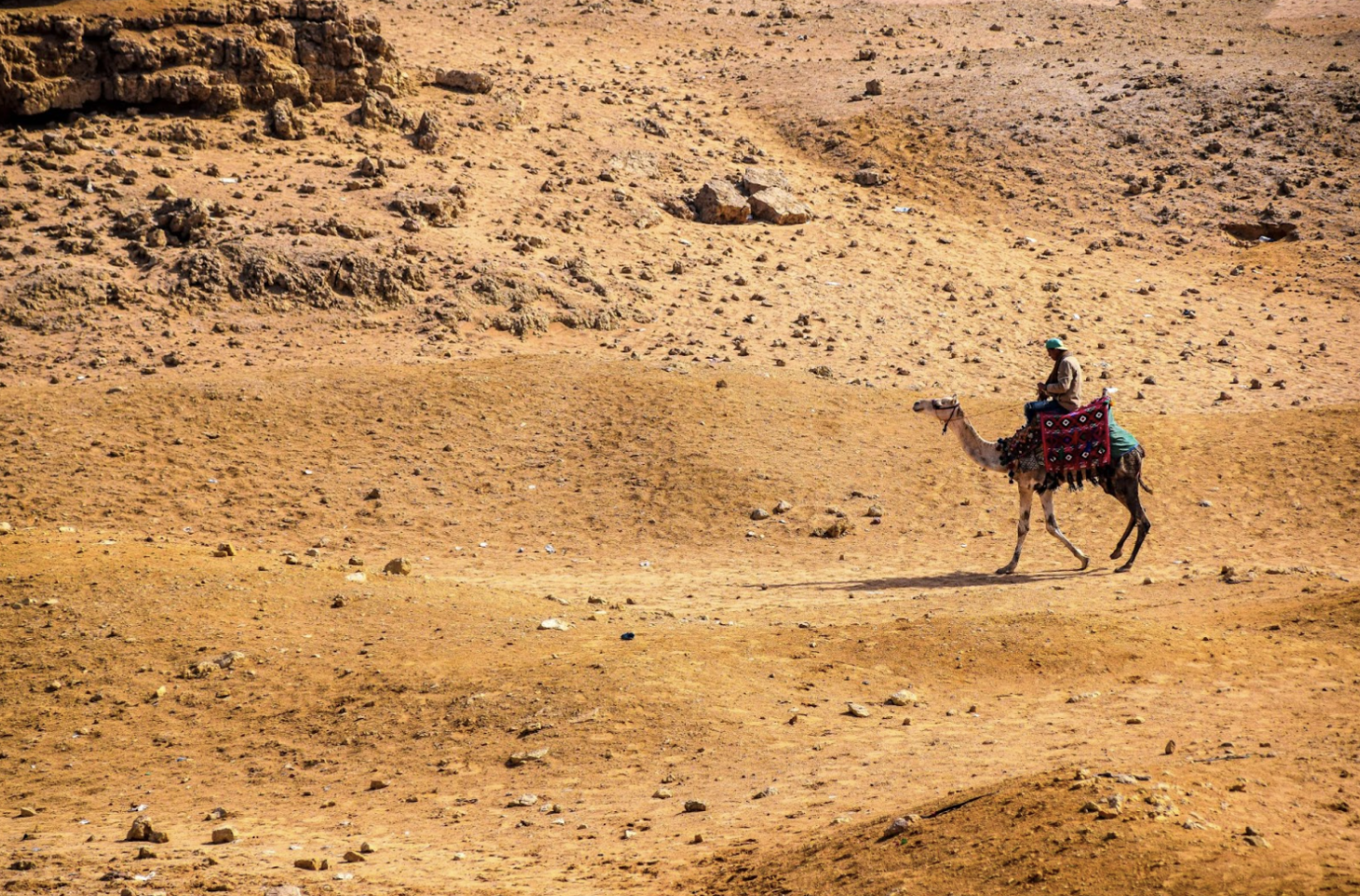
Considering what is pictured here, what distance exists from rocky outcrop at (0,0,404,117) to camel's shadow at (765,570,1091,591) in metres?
15.1

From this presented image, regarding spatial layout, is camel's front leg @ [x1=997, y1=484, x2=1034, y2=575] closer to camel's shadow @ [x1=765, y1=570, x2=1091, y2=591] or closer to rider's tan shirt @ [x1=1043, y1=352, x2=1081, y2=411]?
camel's shadow @ [x1=765, y1=570, x2=1091, y2=591]

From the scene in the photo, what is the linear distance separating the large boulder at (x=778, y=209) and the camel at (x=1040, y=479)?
10973mm

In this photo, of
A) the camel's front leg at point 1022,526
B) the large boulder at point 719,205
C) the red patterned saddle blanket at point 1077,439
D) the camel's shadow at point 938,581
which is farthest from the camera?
the large boulder at point 719,205

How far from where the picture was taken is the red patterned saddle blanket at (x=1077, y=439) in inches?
520

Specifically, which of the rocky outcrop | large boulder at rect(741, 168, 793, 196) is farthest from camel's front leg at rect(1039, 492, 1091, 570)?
the rocky outcrop

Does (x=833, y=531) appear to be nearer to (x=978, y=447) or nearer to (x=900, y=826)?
(x=978, y=447)

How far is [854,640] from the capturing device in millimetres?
10055

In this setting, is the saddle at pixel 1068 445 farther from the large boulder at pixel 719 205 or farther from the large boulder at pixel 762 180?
the large boulder at pixel 762 180

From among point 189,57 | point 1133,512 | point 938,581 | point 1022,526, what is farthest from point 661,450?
point 189,57

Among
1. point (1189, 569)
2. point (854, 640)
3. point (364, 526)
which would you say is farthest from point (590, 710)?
point (1189, 569)

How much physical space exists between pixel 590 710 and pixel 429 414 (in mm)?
8845

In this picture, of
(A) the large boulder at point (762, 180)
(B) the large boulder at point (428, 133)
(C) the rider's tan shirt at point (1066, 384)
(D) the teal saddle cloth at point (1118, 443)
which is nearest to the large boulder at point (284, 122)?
(B) the large boulder at point (428, 133)

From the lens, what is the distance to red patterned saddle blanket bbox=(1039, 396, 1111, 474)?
1320cm

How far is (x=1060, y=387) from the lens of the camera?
1331 cm
